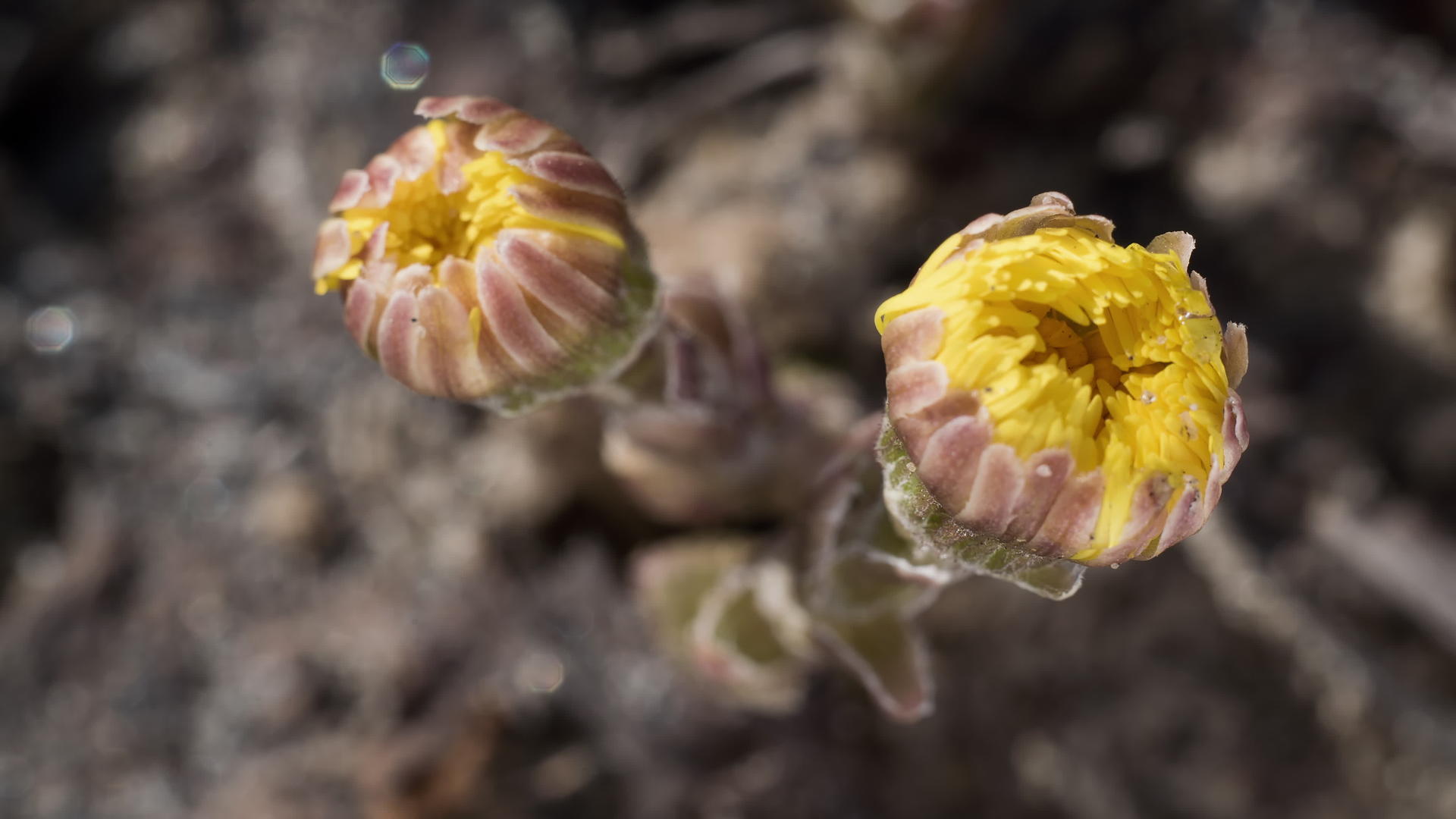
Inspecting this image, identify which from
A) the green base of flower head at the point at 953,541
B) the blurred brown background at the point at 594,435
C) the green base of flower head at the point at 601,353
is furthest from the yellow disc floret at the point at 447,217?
the blurred brown background at the point at 594,435

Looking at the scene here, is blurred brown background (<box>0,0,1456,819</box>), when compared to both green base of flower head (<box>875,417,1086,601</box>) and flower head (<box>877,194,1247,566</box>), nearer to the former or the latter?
green base of flower head (<box>875,417,1086,601</box>)

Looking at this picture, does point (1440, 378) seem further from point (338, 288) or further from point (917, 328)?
point (338, 288)

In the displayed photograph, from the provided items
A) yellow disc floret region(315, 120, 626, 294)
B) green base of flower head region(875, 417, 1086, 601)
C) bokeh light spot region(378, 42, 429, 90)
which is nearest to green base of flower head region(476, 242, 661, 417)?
yellow disc floret region(315, 120, 626, 294)

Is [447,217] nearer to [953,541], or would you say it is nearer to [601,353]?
[601,353]

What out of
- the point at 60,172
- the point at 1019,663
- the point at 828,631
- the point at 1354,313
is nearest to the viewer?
the point at 828,631

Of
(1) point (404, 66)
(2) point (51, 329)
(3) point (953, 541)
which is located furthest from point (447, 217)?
(2) point (51, 329)

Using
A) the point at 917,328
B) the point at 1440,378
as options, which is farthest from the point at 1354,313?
the point at 917,328
